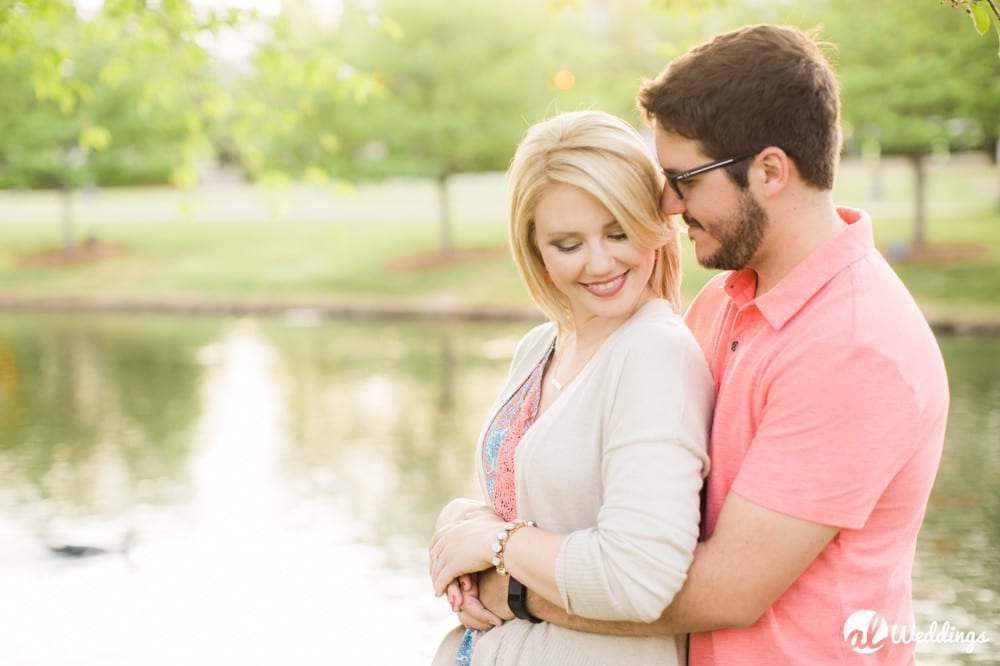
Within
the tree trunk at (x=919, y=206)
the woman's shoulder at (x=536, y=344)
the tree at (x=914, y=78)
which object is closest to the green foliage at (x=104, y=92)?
the woman's shoulder at (x=536, y=344)

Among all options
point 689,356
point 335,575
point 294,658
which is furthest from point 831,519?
point 335,575

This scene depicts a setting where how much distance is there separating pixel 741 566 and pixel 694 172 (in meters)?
0.87

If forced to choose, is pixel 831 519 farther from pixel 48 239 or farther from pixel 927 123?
pixel 48 239

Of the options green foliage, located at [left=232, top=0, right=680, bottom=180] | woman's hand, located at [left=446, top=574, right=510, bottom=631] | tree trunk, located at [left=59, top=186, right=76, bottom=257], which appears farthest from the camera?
tree trunk, located at [left=59, top=186, right=76, bottom=257]

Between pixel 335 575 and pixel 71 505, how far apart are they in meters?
3.30

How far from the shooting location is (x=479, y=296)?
24125 mm

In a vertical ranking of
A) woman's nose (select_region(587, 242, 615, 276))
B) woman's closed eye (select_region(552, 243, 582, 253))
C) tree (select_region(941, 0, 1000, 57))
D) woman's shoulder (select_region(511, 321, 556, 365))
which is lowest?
woman's shoulder (select_region(511, 321, 556, 365))

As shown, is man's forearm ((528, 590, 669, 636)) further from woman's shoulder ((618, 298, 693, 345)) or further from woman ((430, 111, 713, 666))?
woman's shoulder ((618, 298, 693, 345))

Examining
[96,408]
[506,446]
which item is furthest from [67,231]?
[506,446]

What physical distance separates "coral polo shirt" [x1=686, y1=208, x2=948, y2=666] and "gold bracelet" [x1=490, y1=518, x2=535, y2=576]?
42 cm

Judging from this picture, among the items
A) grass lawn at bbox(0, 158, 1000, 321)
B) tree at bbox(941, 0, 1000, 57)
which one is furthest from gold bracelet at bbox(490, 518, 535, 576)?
grass lawn at bbox(0, 158, 1000, 321)

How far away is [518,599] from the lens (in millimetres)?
2561

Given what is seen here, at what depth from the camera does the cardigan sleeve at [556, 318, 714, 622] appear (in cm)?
225

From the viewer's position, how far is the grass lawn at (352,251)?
22.9 metres
